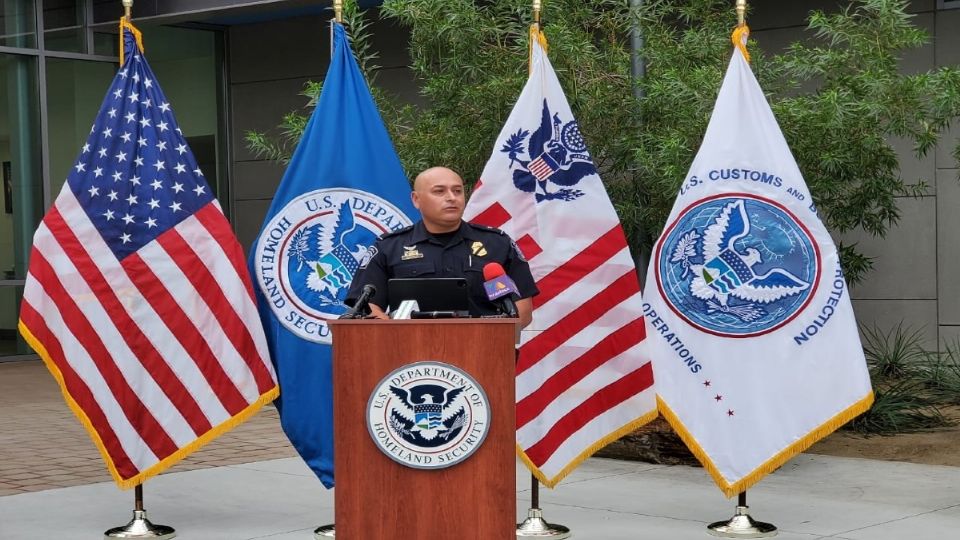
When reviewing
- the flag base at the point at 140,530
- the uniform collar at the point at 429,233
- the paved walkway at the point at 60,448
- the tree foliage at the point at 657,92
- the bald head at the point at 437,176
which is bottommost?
the paved walkway at the point at 60,448

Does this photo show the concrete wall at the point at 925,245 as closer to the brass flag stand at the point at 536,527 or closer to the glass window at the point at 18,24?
the brass flag stand at the point at 536,527

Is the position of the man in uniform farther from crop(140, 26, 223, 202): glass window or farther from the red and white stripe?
crop(140, 26, 223, 202): glass window

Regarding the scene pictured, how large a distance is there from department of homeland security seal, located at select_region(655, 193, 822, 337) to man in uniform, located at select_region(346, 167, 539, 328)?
3.77ft

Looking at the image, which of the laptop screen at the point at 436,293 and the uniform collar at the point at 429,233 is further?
the uniform collar at the point at 429,233

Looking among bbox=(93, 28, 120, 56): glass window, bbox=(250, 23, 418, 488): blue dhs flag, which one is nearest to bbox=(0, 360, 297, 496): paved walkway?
bbox=(250, 23, 418, 488): blue dhs flag

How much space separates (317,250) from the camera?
23.2 ft

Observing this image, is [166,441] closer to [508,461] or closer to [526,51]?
[508,461]

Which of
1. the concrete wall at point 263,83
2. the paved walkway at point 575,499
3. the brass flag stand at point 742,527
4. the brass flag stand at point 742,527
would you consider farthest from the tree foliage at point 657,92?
the concrete wall at point 263,83

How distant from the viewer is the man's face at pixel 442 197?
19.4ft

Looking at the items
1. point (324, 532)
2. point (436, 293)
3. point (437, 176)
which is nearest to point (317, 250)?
point (437, 176)

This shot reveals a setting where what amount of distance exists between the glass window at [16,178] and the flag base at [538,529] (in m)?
12.7

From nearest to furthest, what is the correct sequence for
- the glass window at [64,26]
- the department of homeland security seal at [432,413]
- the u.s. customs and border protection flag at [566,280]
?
the department of homeland security seal at [432,413] → the u.s. customs and border protection flag at [566,280] → the glass window at [64,26]

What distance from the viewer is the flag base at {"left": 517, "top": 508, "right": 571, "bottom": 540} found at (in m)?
6.85

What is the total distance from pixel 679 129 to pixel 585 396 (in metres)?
2.46
